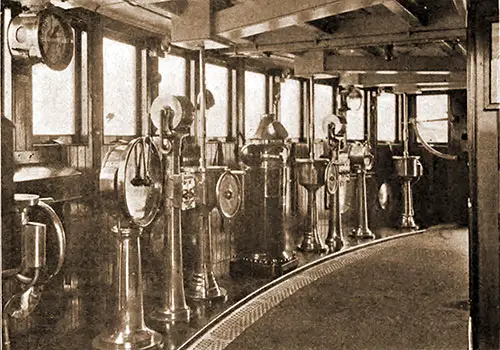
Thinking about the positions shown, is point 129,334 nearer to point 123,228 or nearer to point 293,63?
point 123,228

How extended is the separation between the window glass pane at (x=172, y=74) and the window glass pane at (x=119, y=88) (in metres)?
0.36

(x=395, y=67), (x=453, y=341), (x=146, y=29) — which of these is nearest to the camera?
(x=453, y=341)

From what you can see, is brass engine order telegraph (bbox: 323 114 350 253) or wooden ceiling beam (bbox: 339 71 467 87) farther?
wooden ceiling beam (bbox: 339 71 467 87)

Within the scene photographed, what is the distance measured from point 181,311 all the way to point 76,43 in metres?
1.96

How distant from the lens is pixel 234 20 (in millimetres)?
3742

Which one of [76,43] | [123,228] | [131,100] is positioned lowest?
[123,228]

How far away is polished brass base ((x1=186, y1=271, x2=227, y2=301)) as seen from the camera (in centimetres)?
428

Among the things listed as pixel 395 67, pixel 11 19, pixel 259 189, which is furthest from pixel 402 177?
pixel 11 19

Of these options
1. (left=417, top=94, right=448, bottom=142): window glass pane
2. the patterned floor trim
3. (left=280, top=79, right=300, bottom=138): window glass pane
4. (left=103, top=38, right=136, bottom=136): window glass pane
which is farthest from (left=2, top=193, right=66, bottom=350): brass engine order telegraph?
(left=417, top=94, right=448, bottom=142): window glass pane

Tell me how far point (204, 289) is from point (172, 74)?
74.8 inches

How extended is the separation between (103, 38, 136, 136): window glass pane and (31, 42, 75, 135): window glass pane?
344mm

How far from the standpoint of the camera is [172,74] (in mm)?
4879

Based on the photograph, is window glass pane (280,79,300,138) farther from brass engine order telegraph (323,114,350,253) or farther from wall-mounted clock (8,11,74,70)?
wall-mounted clock (8,11,74,70)

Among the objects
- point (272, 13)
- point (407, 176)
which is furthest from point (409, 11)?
point (407, 176)
